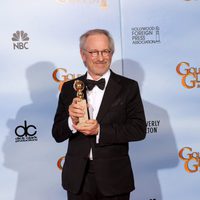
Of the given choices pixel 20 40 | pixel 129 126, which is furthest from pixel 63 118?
pixel 20 40

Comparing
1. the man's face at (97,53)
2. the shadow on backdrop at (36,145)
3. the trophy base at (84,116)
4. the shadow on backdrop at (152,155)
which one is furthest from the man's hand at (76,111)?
the shadow on backdrop at (152,155)

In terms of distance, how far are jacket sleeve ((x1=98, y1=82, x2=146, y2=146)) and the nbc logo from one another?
4.17 ft

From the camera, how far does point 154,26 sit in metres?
3.24

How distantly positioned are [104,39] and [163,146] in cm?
157

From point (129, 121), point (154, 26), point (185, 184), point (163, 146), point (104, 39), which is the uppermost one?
point (154, 26)

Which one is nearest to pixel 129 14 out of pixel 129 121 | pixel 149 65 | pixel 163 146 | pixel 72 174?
pixel 149 65

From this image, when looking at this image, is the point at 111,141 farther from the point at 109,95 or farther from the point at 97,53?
the point at 97,53

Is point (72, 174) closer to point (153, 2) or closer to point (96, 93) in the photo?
A: point (96, 93)

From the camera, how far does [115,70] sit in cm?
320

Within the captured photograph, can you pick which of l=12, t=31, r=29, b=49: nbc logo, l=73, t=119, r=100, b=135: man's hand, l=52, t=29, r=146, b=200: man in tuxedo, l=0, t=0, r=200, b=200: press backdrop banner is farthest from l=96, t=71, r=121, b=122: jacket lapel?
l=12, t=31, r=29, b=49: nbc logo

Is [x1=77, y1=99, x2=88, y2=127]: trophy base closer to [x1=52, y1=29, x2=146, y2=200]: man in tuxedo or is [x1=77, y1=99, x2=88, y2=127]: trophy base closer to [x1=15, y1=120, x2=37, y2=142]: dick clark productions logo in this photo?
[x1=52, y1=29, x2=146, y2=200]: man in tuxedo

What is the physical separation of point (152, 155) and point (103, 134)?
1455 millimetres

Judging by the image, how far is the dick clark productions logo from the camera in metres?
3.08

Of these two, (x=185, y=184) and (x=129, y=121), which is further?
(x=185, y=184)
